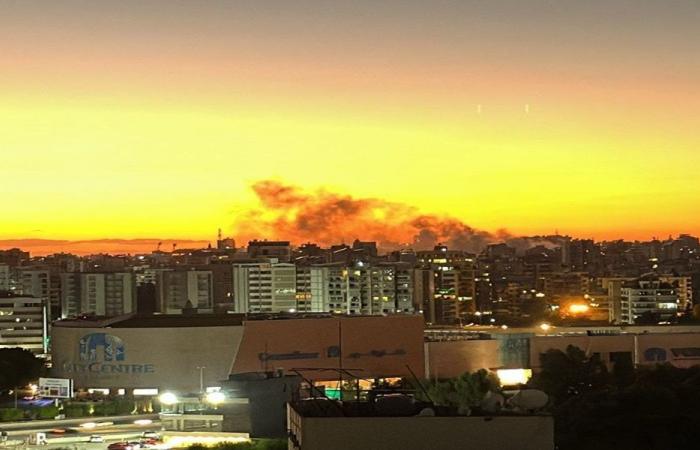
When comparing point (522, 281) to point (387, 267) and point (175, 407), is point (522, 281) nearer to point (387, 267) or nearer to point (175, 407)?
point (387, 267)

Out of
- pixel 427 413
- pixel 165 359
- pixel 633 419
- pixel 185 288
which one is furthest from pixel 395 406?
pixel 185 288

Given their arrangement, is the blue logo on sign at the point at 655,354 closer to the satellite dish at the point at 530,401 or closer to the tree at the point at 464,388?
the tree at the point at 464,388

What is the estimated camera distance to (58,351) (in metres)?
21.4

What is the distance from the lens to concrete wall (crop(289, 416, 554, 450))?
19.3 ft

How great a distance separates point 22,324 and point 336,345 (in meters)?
16.5

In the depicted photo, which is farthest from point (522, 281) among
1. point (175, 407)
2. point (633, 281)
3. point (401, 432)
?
point (401, 432)

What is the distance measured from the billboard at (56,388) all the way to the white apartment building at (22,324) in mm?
13811

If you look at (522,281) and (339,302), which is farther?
(522,281)

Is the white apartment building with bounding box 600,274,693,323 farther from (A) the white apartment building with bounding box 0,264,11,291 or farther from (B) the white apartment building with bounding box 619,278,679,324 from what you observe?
(A) the white apartment building with bounding box 0,264,11,291

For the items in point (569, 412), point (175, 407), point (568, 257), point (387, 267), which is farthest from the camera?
point (568, 257)

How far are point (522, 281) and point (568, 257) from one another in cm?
1386

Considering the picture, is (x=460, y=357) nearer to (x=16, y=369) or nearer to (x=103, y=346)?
(x=103, y=346)

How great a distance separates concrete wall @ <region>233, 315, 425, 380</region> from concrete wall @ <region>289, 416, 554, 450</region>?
13.7 m

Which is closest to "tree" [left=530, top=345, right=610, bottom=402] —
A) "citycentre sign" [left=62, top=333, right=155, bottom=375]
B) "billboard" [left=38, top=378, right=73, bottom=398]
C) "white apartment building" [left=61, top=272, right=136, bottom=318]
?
"citycentre sign" [left=62, top=333, right=155, bottom=375]
